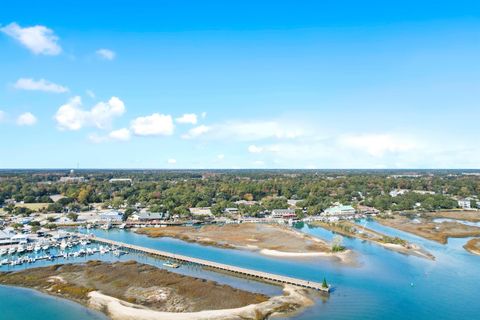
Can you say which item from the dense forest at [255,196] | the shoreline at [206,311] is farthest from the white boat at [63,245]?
the dense forest at [255,196]

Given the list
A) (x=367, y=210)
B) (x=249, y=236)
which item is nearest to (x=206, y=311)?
(x=249, y=236)

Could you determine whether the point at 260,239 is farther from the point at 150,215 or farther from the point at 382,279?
the point at 150,215

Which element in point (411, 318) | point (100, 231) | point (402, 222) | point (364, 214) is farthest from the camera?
point (364, 214)

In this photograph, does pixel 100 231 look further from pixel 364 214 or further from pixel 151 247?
pixel 364 214

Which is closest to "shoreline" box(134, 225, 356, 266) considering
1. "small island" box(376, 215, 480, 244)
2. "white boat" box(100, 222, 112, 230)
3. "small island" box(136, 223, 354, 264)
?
"small island" box(136, 223, 354, 264)

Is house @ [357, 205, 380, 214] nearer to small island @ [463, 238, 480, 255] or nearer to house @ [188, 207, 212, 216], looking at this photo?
small island @ [463, 238, 480, 255]

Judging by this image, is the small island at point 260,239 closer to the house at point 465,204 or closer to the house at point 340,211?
the house at point 340,211

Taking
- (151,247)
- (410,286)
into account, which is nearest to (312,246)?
(410,286)
